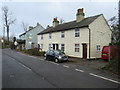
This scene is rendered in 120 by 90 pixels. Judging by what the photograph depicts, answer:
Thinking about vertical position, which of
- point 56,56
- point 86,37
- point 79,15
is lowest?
point 56,56

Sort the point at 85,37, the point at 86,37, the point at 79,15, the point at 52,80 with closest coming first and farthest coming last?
the point at 52,80 → the point at 86,37 → the point at 85,37 → the point at 79,15

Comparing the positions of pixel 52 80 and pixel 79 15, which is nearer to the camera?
pixel 52 80

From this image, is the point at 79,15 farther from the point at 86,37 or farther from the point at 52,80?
the point at 52,80

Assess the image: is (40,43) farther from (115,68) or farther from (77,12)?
(115,68)

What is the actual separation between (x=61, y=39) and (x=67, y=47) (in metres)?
2.58

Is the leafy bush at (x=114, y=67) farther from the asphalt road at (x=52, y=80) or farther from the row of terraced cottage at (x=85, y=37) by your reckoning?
the row of terraced cottage at (x=85, y=37)

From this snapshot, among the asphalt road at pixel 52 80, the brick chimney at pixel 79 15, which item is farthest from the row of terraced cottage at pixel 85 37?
the asphalt road at pixel 52 80

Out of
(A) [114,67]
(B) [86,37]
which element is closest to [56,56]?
(B) [86,37]

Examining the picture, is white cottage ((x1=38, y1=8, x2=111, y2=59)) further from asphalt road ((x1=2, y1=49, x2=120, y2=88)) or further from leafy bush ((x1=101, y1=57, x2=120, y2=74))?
asphalt road ((x1=2, y1=49, x2=120, y2=88))

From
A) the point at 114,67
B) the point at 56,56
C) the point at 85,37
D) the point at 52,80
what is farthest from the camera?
the point at 85,37

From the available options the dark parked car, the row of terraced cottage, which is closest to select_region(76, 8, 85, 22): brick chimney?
the row of terraced cottage

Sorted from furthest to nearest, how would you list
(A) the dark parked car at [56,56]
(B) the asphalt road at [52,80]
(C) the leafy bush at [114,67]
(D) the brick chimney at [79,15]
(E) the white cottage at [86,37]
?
(D) the brick chimney at [79,15] < (E) the white cottage at [86,37] < (A) the dark parked car at [56,56] < (C) the leafy bush at [114,67] < (B) the asphalt road at [52,80]

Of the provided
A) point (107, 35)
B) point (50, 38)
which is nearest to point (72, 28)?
point (107, 35)

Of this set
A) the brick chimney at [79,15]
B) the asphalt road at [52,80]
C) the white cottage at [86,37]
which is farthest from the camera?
the brick chimney at [79,15]
